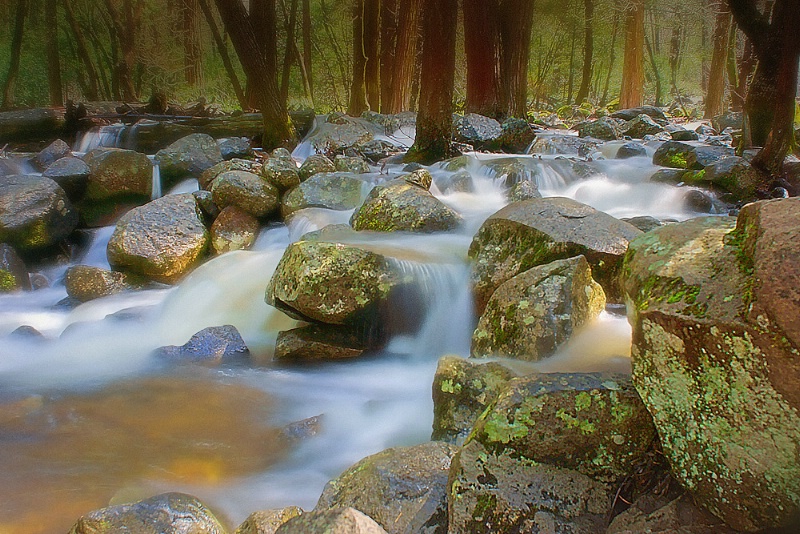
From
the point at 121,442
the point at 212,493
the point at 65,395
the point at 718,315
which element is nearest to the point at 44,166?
the point at 65,395

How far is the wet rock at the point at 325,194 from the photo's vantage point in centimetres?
726

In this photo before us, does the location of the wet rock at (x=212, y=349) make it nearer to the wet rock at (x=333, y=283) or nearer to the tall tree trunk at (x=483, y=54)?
the wet rock at (x=333, y=283)

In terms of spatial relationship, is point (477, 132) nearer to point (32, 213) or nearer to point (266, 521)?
point (32, 213)

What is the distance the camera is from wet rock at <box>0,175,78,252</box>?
6.72 metres

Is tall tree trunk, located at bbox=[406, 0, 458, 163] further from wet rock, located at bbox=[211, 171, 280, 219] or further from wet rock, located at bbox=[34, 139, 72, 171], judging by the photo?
wet rock, located at bbox=[34, 139, 72, 171]

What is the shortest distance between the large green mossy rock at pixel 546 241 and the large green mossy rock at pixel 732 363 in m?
2.08

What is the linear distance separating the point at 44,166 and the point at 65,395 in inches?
249

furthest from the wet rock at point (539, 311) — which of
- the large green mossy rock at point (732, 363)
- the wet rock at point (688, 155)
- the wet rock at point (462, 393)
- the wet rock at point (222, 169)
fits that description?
the wet rock at point (688, 155)

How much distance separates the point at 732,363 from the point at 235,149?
8.95 meters

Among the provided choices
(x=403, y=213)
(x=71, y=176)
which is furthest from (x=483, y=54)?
(x=71, y=176)

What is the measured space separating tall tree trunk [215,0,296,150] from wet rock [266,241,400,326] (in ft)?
20.6

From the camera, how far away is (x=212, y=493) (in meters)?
3.10

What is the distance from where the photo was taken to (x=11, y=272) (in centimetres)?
644

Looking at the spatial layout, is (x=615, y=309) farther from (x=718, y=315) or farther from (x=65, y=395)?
(x=65, y=395)
